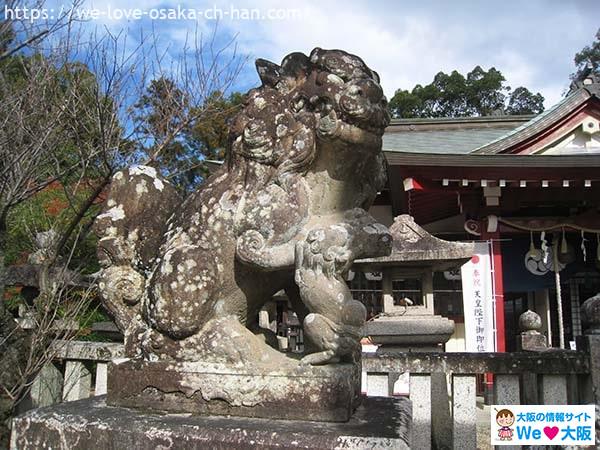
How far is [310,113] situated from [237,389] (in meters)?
0.89

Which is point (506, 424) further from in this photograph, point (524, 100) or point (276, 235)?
point (524, 100)

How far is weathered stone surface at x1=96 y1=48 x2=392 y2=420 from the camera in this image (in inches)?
59.4

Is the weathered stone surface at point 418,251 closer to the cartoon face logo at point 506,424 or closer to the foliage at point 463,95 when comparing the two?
the cartoon face logo at point 506,424

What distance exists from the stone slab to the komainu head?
2.55 ft

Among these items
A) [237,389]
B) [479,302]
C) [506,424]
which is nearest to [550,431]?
[506,424]

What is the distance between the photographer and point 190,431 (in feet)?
4.53

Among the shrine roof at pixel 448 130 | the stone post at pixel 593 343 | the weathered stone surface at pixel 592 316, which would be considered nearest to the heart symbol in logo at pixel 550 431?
the stone post at pixel 593 343

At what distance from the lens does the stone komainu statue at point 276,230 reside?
1.51 metres

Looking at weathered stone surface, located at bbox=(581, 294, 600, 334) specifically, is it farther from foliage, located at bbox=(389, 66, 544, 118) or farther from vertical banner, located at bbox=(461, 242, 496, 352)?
foliage, located at bbox=(389, 66, 544, 118)

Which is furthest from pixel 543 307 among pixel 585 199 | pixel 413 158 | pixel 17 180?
pixel 17 180

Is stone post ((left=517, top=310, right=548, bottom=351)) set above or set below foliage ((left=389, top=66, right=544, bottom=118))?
below

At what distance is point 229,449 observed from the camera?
1.33 meters

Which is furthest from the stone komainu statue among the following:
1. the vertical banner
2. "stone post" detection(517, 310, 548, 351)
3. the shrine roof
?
the shrine roof

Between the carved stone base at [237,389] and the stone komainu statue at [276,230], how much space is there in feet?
0.15
